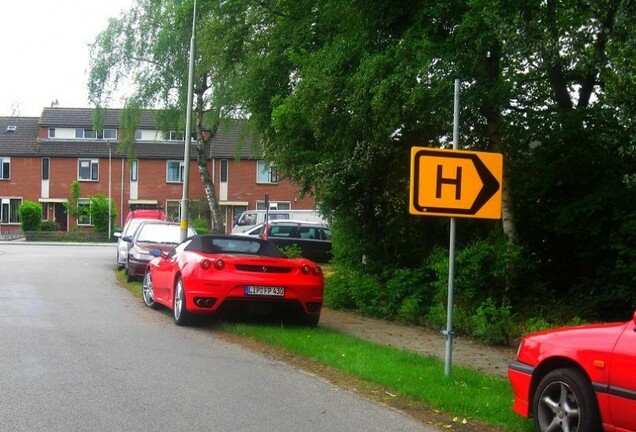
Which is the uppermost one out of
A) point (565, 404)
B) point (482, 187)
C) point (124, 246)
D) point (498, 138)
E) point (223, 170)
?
point (223, 170)

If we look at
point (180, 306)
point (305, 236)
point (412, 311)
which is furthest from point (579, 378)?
point (305, 236)

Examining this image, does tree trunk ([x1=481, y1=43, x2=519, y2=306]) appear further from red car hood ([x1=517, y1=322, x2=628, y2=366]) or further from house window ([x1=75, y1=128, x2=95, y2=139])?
house window ([x1=75, y1=128, x2=95, y2=139])

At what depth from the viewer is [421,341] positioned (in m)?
11.3

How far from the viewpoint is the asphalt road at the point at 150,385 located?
→ 6.25 metres

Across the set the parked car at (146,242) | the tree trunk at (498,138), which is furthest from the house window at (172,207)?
the tree trunk at (498,138)

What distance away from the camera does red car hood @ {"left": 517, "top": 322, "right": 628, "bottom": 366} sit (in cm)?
536

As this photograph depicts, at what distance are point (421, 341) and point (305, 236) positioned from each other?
57.1ft

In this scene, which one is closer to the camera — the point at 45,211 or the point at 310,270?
the point at 310,270

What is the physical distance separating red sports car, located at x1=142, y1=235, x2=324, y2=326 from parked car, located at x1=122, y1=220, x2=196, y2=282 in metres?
6.97

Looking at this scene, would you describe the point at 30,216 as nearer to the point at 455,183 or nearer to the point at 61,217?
the point at 61,217

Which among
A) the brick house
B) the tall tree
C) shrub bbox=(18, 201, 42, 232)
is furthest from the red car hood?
shrub bbox=(18, 201, 42, 232)

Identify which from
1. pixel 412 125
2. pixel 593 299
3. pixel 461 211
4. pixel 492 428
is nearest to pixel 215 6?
pixel 412 125

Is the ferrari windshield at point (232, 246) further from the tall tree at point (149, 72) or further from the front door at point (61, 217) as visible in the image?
the front door at point (61, 217)

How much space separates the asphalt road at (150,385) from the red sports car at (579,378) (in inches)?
39.3
